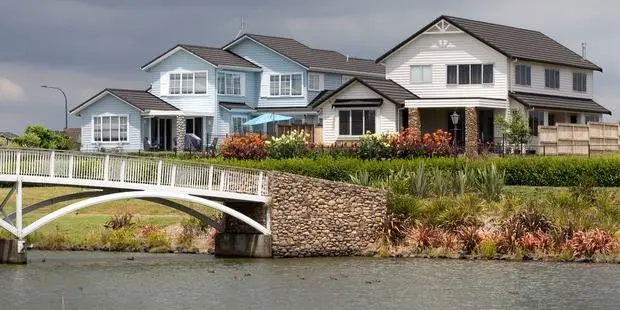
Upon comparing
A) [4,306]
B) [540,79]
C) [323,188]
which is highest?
[540,79]

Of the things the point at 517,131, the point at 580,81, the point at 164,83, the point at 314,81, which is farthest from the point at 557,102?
the point at 164,83

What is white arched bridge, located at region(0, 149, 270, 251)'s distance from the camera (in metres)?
47.3

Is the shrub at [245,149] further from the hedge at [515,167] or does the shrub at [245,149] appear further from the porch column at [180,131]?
the porch column at [180,131]

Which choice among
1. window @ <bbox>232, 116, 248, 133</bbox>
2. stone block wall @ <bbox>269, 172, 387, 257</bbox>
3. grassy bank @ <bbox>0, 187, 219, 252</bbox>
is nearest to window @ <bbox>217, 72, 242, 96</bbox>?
window @ <bbox>232, 116, 248, 133</bbox>

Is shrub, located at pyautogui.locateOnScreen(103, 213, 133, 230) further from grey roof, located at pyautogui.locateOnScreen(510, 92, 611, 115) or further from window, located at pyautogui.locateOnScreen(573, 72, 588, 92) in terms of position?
window, located at pyautogui.locateOnScreen(573, 72, 588, 92)

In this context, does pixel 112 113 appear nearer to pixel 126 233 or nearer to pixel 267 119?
pixel 267 119

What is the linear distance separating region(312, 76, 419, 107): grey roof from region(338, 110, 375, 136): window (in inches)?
52.8

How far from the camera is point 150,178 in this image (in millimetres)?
50562

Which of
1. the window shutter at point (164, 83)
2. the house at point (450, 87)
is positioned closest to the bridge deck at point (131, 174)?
the house at point (450, 87)

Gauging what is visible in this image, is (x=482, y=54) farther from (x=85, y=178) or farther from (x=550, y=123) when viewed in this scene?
(x=85, y=178)

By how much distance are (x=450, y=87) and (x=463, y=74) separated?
1.13 m

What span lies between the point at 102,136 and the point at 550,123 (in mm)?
30599

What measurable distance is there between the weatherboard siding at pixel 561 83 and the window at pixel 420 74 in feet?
16.7

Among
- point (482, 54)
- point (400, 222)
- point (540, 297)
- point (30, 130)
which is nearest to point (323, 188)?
point (400, 222)
